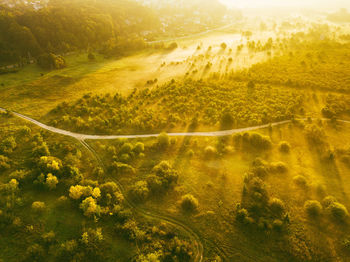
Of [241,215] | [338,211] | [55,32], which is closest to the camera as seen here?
[241,215]

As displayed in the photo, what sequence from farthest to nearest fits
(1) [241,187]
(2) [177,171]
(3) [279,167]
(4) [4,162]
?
(3) [279,167], (2) [177,171], (4) [4,162], (1) [241,187]

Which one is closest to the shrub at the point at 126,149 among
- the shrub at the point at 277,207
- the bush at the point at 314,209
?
the shrub at the point at 277,207

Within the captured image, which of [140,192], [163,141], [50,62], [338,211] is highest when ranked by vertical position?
[50,62]

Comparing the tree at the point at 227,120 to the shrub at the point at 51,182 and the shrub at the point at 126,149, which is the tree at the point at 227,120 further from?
the shrub at the point at 51,182

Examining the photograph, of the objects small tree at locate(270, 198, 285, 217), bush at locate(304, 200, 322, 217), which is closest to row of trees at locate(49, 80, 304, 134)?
small tree at locate(270, 198, 285, 217)

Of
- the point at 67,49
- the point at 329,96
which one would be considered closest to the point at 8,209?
the point at 329,96

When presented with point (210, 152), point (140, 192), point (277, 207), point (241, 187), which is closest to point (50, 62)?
point (140, 192)

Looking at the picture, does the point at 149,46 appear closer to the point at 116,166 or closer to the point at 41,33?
the point at 41,33

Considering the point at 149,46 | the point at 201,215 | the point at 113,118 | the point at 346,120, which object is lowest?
the point at 201,215

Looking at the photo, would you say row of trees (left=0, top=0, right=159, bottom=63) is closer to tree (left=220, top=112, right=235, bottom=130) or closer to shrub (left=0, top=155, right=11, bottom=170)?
shrub (left=0, top=155, right=11, bottom=170)

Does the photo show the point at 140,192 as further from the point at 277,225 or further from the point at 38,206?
the point at 277,225

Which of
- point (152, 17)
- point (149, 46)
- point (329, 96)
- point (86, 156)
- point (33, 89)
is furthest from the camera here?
point (152, 17)
